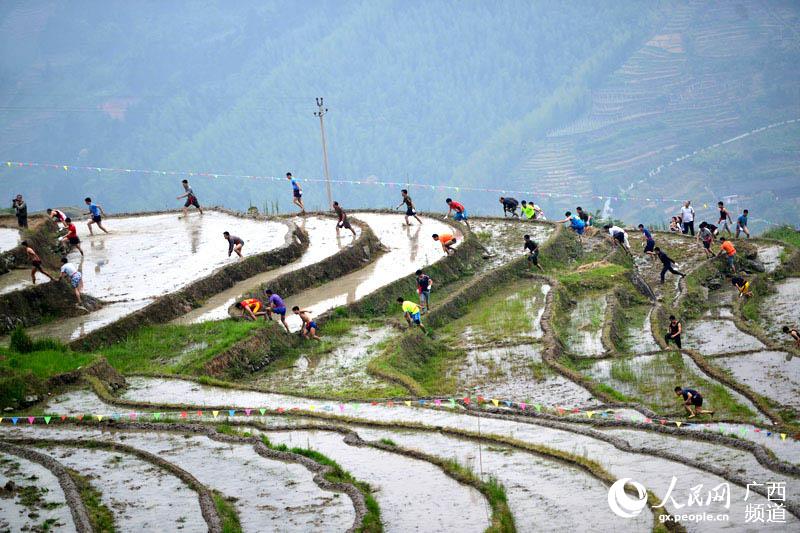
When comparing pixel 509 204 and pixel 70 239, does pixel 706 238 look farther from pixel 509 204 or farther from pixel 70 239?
pixel 70 239

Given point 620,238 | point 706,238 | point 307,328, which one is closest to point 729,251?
point 706,238

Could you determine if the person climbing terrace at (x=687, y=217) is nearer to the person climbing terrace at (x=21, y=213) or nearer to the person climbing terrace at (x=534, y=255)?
the person climbing terrace at (x=534, y=255)

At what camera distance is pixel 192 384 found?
22797 millimetres

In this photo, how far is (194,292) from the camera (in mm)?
29188

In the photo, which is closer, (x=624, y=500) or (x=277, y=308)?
(x=624, y=500)

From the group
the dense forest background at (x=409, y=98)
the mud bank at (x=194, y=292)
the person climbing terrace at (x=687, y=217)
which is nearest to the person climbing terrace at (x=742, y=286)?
the person climbing terrace at (x=687, y=217)

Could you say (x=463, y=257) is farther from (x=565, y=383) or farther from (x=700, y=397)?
(x=700, y=397)

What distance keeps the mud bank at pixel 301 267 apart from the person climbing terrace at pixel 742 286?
36.4ft

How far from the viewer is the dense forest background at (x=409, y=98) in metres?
109

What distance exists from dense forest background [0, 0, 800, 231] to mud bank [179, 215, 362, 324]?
59.3m

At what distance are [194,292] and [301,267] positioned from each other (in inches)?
151

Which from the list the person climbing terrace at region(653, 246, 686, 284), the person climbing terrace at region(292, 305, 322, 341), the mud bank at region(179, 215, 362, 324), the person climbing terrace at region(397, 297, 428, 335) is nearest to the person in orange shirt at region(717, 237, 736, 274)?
the person climbing terrace at region(653, 246, 686, 284)

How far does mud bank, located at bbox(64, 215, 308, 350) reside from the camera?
84.2ft

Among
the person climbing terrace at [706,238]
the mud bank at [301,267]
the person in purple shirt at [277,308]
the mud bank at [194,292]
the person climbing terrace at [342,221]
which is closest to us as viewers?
the mud bank at [194,292]
